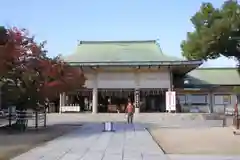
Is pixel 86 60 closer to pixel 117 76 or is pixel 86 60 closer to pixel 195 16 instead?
pixel 117 76

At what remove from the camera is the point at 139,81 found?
42281 millimetres

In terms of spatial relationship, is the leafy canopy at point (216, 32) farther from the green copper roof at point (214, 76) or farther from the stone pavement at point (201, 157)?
the stone pavement at point (201, 157)

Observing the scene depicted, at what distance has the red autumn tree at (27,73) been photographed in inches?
816

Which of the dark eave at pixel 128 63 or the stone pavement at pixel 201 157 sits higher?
the dark eave at pixel 128 63

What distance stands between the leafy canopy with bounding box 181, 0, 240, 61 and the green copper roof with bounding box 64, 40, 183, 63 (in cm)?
695

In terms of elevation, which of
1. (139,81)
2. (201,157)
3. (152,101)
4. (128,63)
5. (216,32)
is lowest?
(201,157)

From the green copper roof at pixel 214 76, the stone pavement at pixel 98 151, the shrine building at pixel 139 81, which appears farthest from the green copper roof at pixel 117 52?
the stone pavement at pixel 98 151

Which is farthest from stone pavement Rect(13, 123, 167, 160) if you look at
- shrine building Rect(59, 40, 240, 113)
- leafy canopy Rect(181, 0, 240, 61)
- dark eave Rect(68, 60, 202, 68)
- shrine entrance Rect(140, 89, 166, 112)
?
shrine entrance Rect(140, 89, 166, 112)

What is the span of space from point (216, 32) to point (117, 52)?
1589 cm

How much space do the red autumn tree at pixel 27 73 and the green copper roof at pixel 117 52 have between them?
19.8 meters

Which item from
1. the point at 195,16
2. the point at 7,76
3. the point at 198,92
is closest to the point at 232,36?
the point at 195,16

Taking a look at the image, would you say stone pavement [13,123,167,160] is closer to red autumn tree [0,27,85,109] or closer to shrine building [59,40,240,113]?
red autumn tree [0,27,85,109]

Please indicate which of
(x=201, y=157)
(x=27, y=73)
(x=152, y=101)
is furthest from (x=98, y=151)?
(x=152, y=101)

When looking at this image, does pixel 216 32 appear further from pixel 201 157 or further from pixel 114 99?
pixel 201 157
